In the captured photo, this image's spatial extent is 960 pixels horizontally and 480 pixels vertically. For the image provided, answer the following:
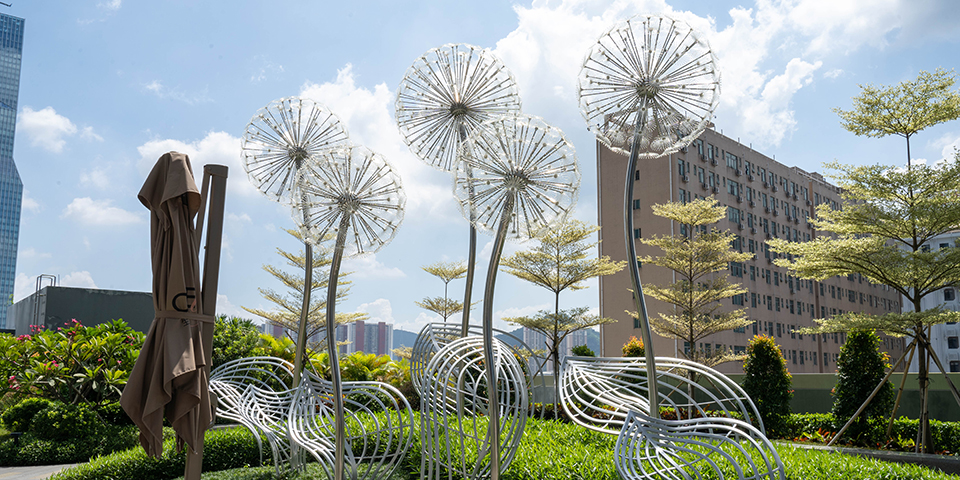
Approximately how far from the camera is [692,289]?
48.5 ft

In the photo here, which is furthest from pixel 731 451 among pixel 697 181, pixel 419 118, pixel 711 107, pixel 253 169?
pixel 697 181

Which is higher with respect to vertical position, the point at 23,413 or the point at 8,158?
the point at 8,158

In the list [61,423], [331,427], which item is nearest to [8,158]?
[61,423]

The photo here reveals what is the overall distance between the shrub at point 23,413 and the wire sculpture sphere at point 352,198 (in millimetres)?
5577

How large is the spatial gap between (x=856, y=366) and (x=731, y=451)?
5883 mm

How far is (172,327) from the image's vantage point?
2910 mm

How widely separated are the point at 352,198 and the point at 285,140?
2.15 m

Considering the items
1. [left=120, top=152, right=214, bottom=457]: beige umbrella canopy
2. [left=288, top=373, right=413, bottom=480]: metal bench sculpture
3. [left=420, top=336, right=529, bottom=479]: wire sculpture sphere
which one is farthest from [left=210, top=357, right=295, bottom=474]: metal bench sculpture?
[left=120, top=152, right=214, bottom=457]: beige umbrella canopy

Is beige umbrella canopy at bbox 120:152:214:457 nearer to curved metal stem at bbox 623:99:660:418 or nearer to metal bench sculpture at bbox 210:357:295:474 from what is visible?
metal bench sculpture at bbox 210:357:295:474

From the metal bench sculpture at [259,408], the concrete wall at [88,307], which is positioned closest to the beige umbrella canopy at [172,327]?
the metal bench sculpture at [259,408]

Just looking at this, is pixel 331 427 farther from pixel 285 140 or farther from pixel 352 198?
pixel 285 140

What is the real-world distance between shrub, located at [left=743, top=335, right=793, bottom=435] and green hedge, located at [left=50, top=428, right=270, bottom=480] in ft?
26.7

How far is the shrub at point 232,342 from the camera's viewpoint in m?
9.02

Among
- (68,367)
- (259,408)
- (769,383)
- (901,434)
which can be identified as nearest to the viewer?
(259,408)
